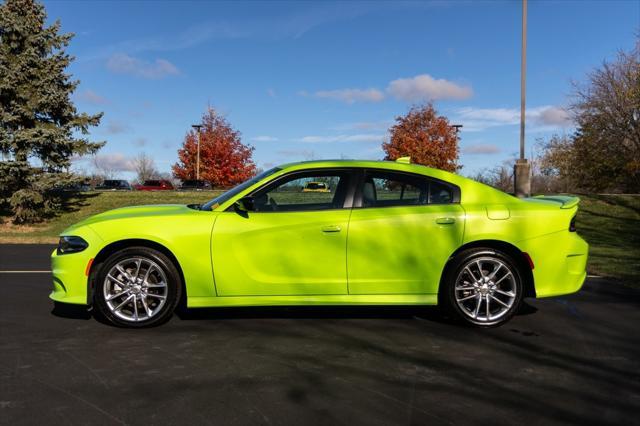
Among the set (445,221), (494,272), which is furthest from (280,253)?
(494,272)

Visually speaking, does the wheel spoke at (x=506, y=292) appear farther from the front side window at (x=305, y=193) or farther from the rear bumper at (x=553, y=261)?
Result: the front side window at (x=305, y=193)

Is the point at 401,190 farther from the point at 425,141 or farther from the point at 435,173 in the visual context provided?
the point at 425,141

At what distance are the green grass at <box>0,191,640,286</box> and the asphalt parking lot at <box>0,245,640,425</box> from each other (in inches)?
153

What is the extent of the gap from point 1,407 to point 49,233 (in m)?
16.9

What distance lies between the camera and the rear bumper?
4.96 m

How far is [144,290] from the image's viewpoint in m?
4.82

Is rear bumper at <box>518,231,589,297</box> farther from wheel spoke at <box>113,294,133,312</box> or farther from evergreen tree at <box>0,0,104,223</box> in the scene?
evergreen tree at <box>0,0,104,223</box>

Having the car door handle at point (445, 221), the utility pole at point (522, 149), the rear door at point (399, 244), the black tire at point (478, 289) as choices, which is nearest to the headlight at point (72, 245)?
the rear door at point (399, 244)

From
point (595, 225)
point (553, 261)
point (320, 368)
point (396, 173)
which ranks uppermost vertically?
point (396, 173)

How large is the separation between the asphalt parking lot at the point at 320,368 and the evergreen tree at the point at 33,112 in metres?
15.4

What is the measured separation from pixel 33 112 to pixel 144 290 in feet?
56.9

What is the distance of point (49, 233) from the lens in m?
18.1

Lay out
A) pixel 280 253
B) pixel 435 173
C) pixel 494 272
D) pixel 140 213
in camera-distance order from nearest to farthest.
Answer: pixel 280 253 < pixel 494 272 < pixel 140 213 < pixel 435 173

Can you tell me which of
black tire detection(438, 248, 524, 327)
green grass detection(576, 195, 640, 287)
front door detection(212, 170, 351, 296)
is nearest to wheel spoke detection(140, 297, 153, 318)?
front door detection(212, 170, 351, 296)
